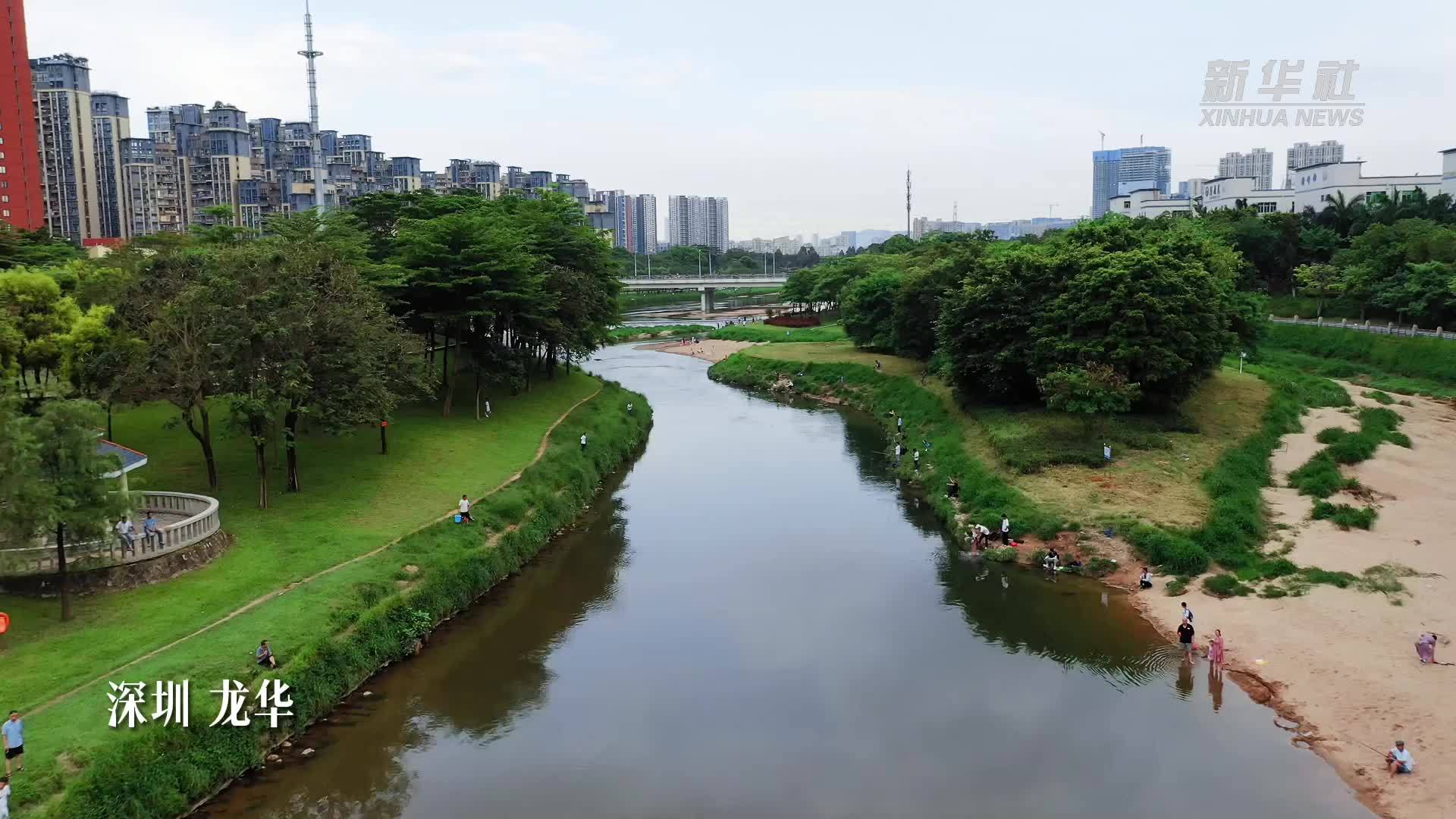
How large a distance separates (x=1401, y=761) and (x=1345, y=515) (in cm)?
1787

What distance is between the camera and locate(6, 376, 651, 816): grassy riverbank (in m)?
18.6

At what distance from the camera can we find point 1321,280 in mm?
80375

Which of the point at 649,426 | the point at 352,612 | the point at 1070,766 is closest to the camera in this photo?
the point at 1070,766

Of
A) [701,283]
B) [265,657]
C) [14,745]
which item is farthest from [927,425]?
[701,283]

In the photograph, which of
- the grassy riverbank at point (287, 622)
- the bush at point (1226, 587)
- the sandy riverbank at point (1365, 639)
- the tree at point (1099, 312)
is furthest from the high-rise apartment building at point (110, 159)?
the sandy riverbank at point (1365, 639)

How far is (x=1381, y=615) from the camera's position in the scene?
2820 cm

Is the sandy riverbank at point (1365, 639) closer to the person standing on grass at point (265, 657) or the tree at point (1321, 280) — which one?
the person standing on grass at point (265, 657)

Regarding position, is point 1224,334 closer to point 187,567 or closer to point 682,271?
point 187,567

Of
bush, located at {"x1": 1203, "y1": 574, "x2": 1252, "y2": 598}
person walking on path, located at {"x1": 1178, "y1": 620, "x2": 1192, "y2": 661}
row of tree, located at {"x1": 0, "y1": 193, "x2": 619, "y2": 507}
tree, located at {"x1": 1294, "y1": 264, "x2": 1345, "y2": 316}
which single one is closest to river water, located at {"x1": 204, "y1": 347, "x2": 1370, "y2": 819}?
person walking on path, located at {"x1": 1178, "y1": 620, "x2": 1192, "y2": 661}

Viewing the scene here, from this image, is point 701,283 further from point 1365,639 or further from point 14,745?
point 14,745

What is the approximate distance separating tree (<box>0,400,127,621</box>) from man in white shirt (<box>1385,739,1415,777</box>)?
92.8ft

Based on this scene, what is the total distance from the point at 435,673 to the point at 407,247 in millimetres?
29896

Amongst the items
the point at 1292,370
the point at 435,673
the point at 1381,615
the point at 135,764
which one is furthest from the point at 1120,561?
the point at 1292,370

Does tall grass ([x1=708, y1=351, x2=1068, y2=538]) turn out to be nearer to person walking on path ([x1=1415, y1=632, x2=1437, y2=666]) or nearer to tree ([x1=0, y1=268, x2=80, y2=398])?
person walking on path ([x1=1415, y1=632, x2=1437, y2=666])
